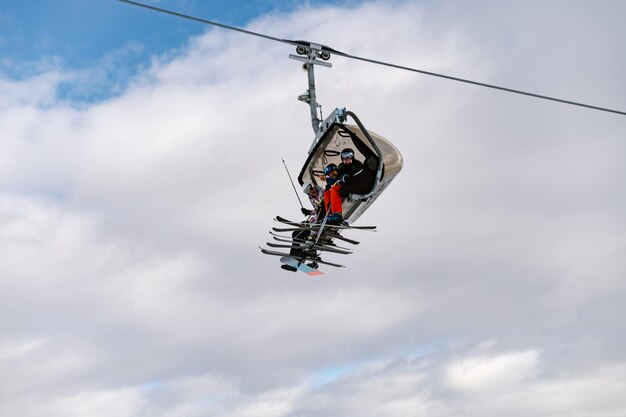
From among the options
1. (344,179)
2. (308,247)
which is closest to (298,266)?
(308,247)

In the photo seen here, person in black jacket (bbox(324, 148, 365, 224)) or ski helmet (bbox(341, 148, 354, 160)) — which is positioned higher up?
ski helmet (bbox(341, 148, 354, 160))

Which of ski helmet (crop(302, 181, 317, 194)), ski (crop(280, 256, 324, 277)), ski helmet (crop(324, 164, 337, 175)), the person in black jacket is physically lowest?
ski (crop(280, 256, 324, 277))

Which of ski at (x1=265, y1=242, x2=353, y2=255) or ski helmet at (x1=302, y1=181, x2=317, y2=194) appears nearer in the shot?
ski at (x1=265, y1=242, x2=353, y2=255)

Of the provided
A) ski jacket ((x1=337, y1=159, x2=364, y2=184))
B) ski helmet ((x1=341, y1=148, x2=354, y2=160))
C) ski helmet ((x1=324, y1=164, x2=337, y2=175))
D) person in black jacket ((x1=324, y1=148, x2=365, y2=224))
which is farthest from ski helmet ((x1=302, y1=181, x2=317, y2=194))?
ski helmet ((x1=341, y1=148, x2=354, y2=160))

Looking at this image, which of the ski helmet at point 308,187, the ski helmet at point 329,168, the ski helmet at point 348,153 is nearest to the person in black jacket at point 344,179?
the ski helmet at point 348,153

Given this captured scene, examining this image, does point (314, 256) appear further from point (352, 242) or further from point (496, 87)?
point (496, 87)

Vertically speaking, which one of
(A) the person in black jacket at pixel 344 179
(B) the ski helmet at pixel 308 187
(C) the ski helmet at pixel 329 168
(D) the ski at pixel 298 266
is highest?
(B) the ski helmet at pixel 308 187

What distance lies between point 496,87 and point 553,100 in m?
1.68

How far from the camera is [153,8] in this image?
67.7 ft

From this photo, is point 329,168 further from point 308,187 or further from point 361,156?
point 308,187

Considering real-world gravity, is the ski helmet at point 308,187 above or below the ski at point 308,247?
above

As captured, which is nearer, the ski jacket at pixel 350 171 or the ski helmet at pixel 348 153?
the ski jacket at pixel 350 171

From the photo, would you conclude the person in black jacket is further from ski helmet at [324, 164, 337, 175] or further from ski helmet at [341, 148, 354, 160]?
ski helmet at [324, 164, 337, 175]

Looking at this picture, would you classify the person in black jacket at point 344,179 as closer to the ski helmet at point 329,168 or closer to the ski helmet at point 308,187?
the ski helmet at point 329,168
